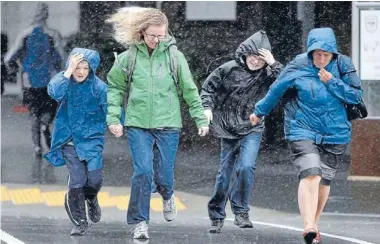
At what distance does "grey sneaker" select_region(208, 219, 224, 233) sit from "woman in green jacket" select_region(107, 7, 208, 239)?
0.76m

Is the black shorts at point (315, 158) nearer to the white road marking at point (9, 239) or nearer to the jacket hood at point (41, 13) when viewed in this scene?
the white road marking at point (9, 239)

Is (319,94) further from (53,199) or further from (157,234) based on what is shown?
(53,199)

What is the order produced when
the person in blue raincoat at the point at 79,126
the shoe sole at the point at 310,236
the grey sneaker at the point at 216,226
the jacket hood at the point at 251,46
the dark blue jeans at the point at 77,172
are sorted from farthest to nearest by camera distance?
the grey sneaker at the point at 216,226
the jacket hood at the point at 251,46
the dark blue jeans at the point at 77,172
the person in blue raincoat at the point at 79,126
the shoe sole at the point at 310,236

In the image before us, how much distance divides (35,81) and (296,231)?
4.49 m

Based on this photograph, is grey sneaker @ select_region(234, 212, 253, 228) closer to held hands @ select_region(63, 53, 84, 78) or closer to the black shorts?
the black shorts

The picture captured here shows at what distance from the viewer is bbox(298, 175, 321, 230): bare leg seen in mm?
9031

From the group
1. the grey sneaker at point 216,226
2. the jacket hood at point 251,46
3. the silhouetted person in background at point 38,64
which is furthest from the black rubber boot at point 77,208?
the silhouetted person in background at point 38,64

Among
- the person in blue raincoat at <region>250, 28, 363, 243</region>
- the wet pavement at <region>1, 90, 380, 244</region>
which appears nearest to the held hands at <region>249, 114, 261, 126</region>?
the person in blue raincoat at <region>250, 28, 363, 243</region>

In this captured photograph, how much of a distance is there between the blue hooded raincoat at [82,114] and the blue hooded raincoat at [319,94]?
1361 millimetres

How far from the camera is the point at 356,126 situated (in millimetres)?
13312

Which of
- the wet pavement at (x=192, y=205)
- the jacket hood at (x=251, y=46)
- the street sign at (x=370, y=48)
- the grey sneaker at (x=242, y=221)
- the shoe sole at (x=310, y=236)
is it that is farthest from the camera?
the street sign at (x=370, y=48)

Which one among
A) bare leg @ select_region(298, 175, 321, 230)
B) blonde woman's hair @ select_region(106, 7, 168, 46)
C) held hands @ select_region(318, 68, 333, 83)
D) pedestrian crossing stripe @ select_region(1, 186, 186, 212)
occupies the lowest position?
pedestrian crossing stripe @ select_region(1, 186, 186, 212)

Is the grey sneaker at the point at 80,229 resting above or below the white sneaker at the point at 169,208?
below

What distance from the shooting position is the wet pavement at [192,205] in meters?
9.77
